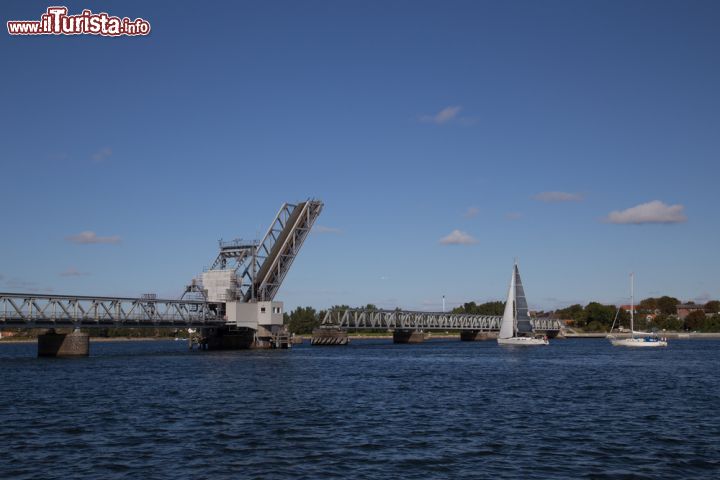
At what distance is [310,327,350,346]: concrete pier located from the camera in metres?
127

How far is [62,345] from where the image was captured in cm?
7425

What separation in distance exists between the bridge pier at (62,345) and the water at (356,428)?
2917cm

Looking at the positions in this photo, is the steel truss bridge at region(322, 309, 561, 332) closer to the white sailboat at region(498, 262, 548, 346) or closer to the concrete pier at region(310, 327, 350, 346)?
the concrete pier at region(310, 327, 350, 346)

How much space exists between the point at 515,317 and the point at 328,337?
34.6 metres

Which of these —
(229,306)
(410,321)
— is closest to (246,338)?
(229,306)

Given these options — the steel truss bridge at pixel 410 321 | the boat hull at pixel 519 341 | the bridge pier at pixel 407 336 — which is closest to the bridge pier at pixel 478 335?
the steel truss bridge at pixel 410 321

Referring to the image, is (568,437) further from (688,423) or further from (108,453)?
(108,453)

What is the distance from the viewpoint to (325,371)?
56188 mm

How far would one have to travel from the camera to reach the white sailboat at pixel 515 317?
366 ft

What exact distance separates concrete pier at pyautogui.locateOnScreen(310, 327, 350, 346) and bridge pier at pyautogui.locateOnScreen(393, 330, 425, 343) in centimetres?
2643

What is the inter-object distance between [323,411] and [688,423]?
14.4 metres

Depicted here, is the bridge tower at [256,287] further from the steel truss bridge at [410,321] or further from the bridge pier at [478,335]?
the bridge pier at [478,335]

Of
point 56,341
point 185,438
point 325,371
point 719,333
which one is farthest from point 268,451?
point 719,333

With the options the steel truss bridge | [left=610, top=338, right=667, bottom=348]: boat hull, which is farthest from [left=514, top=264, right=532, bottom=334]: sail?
the steel truss bridge
